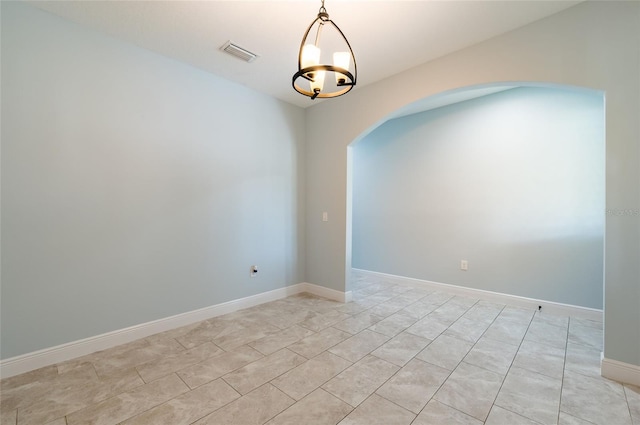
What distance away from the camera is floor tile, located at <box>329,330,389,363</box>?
2291mm

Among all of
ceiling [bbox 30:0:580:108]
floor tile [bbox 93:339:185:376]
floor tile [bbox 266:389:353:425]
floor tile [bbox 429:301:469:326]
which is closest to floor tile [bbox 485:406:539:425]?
floor tile [bbox 266:389:353:425]

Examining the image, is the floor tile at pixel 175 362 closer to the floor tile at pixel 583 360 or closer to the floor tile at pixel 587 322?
the floor tile at pixel 583 360

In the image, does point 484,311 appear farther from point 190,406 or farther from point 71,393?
point 71,393

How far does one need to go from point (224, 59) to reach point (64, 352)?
304 centimetres

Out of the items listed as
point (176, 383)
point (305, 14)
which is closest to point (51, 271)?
point (176, 383)

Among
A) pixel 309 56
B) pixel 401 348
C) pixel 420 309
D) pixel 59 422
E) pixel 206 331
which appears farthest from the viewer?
pixel 420 309

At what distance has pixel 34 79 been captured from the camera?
210 cm

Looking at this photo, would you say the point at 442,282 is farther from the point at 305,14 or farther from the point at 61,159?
the point at 61,159

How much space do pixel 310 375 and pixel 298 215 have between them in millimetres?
2448

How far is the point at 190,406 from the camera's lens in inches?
66.6

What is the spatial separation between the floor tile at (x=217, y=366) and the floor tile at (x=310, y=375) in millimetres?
401

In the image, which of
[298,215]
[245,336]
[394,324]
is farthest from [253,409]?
[298,215]

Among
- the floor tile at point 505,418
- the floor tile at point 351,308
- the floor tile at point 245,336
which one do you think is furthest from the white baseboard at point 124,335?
the floor tile at point 505,418

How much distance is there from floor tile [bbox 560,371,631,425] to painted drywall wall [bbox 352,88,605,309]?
155 cm
